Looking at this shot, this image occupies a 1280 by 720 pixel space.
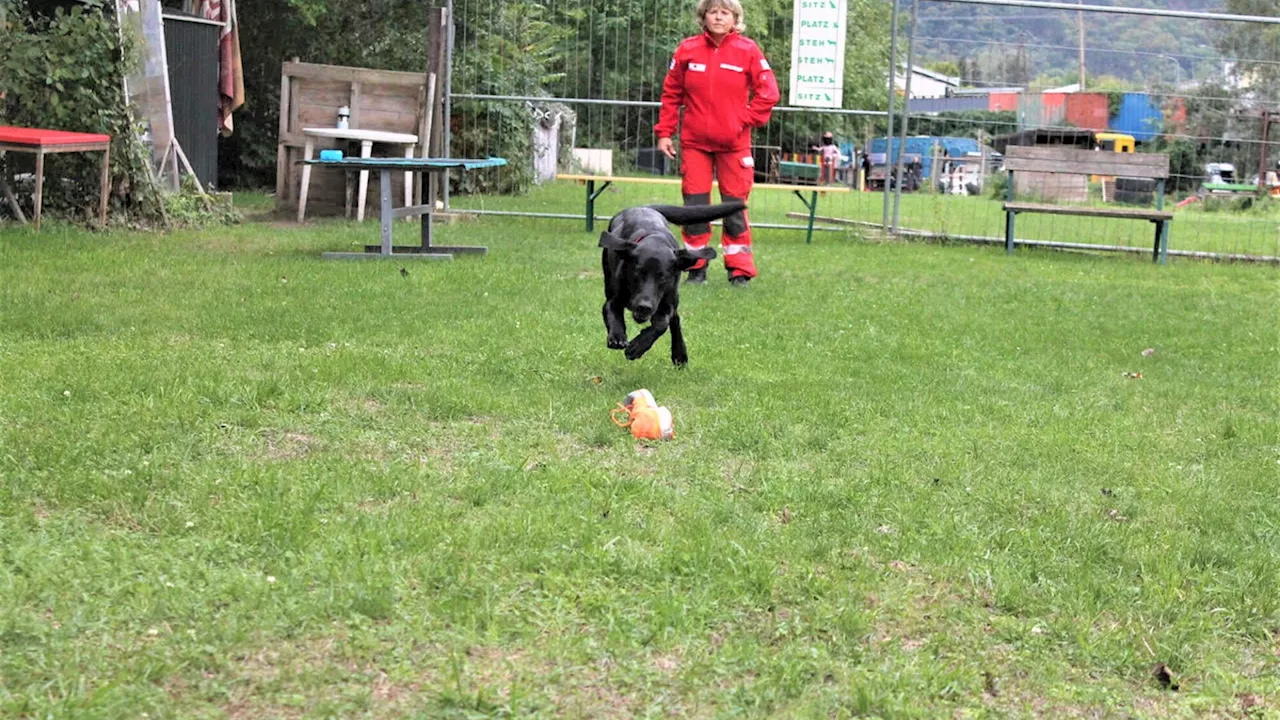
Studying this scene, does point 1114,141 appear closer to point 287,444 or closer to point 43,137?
point 43,137

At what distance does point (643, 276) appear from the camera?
5383mm

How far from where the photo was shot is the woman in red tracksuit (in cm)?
904

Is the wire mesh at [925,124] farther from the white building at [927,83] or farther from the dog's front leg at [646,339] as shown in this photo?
the dog's front leg at [646,339]

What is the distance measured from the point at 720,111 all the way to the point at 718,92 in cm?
13

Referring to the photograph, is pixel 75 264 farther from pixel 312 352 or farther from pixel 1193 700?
pixel 1193 700

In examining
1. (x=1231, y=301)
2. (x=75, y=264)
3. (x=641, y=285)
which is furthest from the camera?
(x=1231, y=301)

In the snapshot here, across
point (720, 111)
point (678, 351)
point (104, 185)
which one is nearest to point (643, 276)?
point (678, 351)

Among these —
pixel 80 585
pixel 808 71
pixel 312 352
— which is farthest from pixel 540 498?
pixel 808 71

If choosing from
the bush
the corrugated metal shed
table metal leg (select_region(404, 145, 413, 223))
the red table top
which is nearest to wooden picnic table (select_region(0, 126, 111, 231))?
the red table top

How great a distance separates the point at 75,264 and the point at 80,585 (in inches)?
231

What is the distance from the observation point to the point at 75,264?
A: 8.13 m

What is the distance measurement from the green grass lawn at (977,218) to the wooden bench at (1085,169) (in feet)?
1.53

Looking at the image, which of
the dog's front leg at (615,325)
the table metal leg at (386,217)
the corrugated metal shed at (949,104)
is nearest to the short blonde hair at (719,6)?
the table metal leg at (386,217)

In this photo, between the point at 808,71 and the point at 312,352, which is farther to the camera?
the point at 808,71
